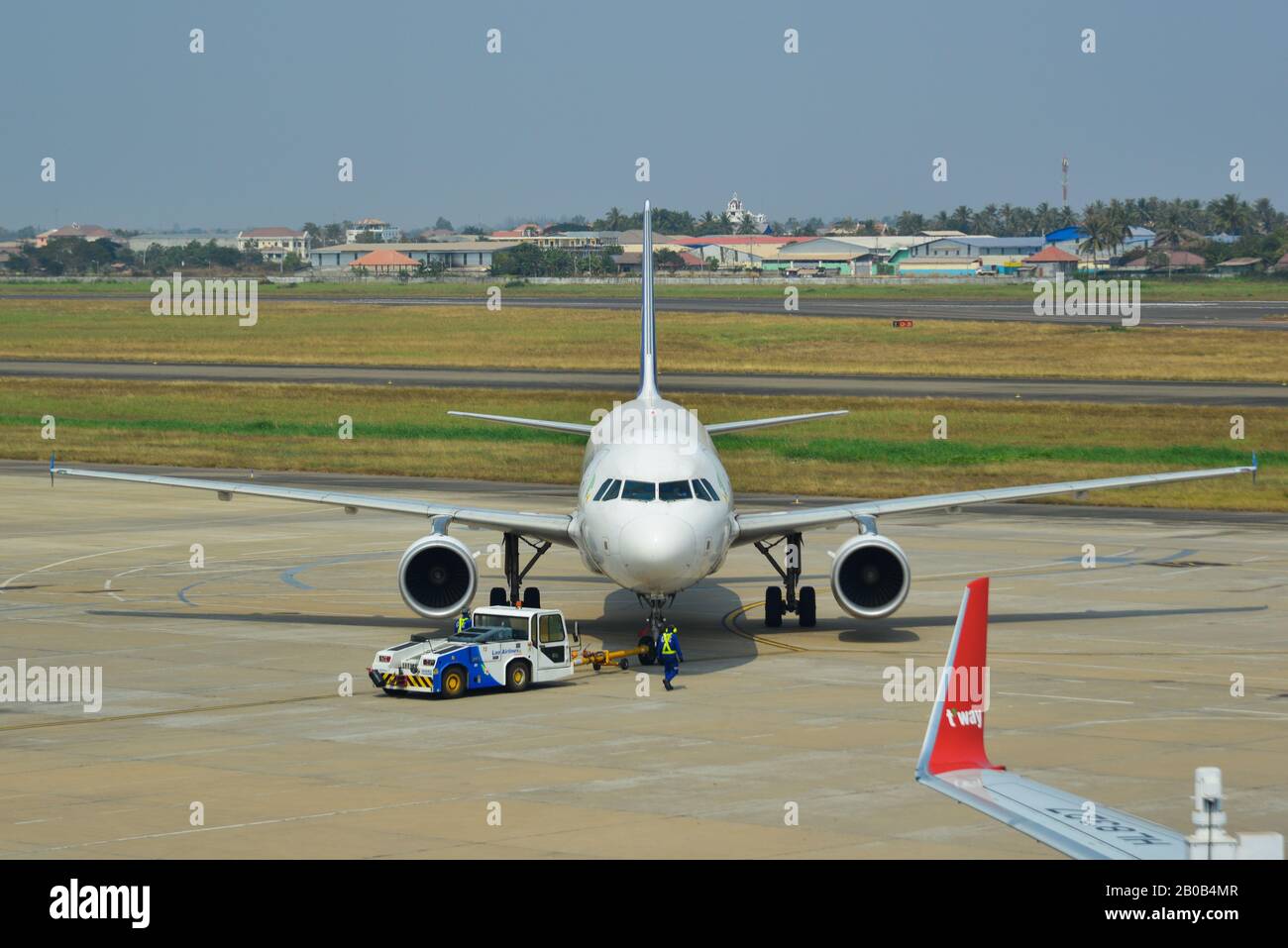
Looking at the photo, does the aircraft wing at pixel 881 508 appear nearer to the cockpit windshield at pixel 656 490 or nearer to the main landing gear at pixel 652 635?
the cockpit windshield at pixel 656 490

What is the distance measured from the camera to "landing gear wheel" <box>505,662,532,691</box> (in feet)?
112

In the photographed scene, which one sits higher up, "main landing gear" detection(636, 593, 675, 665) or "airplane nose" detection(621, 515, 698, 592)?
"airplane nose" detection(621, 515, 698, 592)

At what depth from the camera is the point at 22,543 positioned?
184 feet

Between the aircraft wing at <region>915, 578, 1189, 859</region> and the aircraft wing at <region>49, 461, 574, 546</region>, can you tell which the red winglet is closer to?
the aircraft wing at <region>915, 578, 1189, 859</region>

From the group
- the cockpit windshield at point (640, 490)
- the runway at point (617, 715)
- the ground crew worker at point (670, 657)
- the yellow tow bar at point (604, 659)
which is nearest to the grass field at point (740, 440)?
the runway at point (617, 715)

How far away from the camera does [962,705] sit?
13148 mm

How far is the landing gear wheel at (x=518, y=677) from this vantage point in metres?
34.2

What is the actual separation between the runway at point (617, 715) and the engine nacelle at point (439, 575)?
69.7 inches

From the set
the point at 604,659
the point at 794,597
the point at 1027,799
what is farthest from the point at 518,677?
the point at 1027,799

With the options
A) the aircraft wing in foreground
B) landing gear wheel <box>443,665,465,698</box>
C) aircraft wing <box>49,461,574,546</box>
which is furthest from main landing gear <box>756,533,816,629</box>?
the aircraft wing in foreground

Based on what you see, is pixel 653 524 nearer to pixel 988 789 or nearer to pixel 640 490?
pixel 640 490

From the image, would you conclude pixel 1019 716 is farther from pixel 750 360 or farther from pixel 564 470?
pixel 750 360

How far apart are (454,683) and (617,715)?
12.8 ft

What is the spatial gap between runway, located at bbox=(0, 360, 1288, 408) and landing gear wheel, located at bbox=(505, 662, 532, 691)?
213 ft
